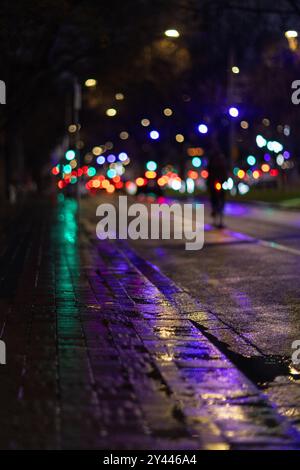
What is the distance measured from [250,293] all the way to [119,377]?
213 inches

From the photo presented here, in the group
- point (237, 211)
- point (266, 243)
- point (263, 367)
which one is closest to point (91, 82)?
point (237, 211)

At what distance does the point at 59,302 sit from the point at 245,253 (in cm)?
758

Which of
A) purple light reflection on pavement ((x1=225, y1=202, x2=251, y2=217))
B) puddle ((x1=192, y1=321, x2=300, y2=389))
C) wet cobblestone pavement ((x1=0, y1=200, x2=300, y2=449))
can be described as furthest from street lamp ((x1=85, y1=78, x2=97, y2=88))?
puddle ((x1=192, y1=321, x2=300, y2=389))

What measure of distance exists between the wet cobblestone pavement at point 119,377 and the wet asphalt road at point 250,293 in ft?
0.64

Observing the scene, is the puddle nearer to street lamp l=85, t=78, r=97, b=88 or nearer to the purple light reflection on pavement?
the purple light reflection on pavement

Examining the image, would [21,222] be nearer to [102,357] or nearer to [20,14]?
[20,14]

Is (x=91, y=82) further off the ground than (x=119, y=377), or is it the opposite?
(x=91, y=82)

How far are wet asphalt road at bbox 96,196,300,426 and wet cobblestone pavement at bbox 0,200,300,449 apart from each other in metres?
0.19

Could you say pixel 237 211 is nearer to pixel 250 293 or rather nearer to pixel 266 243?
pixel 266 243

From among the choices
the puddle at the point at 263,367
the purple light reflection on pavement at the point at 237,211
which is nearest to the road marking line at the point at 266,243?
the puddle at the point at 263,367

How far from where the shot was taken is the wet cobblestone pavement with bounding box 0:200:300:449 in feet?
18.5

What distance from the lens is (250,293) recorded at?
12.2 m

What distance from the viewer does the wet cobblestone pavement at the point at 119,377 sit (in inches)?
222

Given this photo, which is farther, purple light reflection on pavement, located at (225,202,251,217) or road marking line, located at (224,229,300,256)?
purple light reflection on pavement, located at (225,202,251,217)
